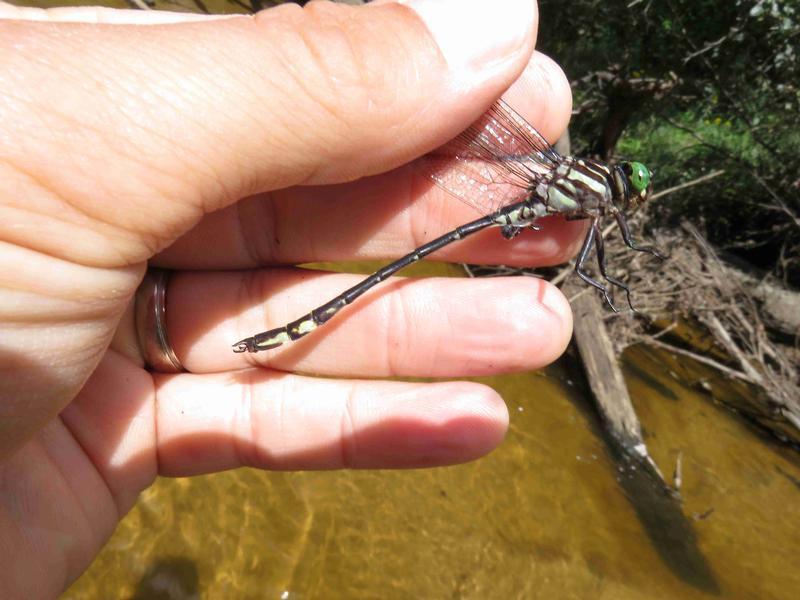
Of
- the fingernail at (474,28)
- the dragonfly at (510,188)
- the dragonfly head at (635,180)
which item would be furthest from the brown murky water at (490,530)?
the fingernail at (474,28)

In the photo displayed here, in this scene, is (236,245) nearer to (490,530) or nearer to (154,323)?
(154,323)

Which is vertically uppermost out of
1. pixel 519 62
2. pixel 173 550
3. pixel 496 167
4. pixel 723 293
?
pixel 519 62

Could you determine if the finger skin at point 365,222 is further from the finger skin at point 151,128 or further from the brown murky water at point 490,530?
the brown murky water at point 490,530

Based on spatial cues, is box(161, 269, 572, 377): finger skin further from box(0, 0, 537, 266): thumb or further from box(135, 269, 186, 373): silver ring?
box(0, 0, 537, 266): thumb

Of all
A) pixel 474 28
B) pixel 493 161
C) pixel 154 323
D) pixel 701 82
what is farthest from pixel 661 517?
pixel 701 82

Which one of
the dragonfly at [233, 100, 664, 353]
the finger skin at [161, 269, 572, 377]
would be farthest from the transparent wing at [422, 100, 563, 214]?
the finger skin at [161, 269, 572, 377]

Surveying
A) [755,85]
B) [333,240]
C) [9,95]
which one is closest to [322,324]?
[333,240]

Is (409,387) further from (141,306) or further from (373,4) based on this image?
(373,4)
